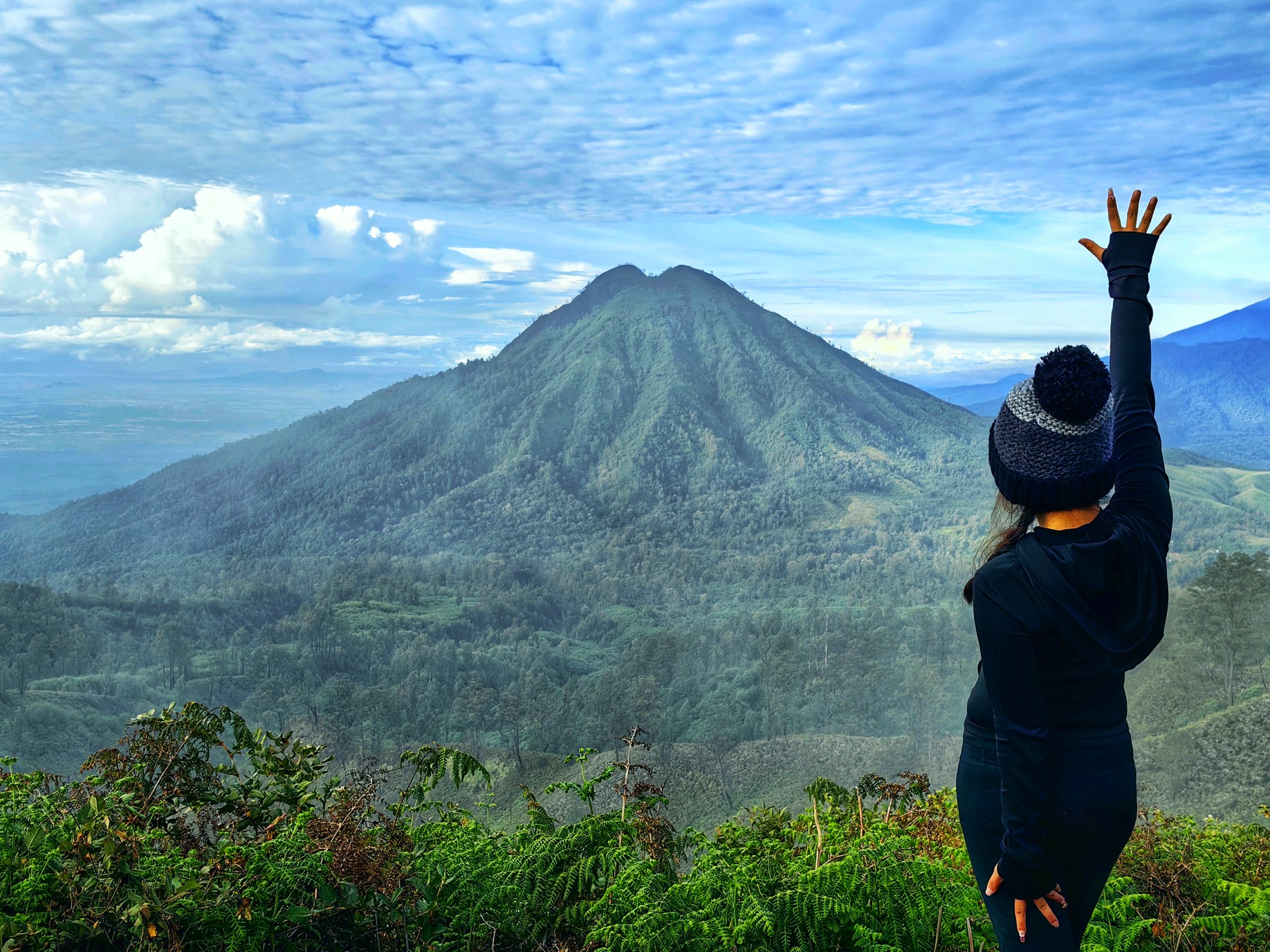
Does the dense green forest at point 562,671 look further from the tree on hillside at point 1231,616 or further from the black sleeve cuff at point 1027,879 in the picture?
the black sleeve cuff at point 1027,879

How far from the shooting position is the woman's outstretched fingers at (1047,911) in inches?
71.9

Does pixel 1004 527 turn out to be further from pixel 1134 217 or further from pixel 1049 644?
pixel 1134 217

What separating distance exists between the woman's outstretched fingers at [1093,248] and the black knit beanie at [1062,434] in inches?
21.7

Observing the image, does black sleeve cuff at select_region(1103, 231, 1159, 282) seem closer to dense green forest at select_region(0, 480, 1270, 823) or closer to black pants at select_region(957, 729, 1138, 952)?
black pants at select_region(957, 729, 1138, 952)

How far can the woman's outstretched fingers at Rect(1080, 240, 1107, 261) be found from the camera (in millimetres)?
2268

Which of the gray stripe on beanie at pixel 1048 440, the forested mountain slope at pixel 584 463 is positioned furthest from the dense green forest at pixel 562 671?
the gray stripe on beanie at pixel 1048 440

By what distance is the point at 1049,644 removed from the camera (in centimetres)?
178

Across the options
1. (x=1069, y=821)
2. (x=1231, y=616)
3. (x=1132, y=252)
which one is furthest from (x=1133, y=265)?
(x=1231, y=616)

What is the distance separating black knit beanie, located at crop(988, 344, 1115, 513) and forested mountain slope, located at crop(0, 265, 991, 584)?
361ft

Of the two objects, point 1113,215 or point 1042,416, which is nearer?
point 1042,416

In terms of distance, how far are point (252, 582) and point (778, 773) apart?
225 ft

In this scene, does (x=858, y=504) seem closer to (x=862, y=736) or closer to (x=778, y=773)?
(x=862, y=736)

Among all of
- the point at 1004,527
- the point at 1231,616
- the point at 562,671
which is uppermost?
the point at 1004,527

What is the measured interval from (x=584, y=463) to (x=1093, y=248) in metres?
135
